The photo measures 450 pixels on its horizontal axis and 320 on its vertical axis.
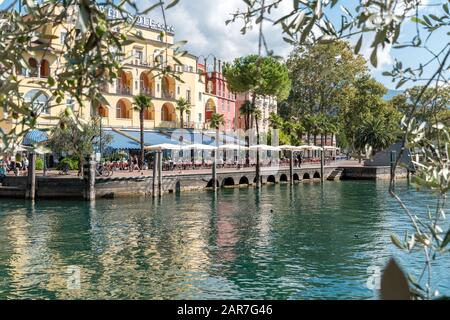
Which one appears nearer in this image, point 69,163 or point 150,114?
point 69,163

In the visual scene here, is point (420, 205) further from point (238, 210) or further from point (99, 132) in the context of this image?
point (99, 132)

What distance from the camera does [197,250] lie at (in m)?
17.1

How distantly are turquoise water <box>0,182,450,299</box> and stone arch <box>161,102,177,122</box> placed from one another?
24763mm

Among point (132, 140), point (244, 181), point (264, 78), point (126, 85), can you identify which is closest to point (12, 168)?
point (132, 140)

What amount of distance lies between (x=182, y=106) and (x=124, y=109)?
20.0ft

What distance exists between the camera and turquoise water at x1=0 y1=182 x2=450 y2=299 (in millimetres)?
12375

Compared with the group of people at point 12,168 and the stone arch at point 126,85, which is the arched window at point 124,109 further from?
the group of people at point 12,168

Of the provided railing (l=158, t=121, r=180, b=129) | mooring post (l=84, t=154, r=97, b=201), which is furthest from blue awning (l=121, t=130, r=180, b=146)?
Result: mooring post (l=84, t=154, r=97, b=201)

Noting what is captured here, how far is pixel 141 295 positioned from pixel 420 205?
2238 cm

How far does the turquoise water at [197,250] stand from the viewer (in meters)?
12.4

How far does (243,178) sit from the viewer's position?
46.2 m

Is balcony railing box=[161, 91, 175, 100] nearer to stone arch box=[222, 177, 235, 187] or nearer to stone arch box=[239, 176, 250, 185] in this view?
stone arch box=[239, 176, 250, 185]

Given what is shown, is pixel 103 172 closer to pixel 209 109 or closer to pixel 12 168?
pixel 12 168
